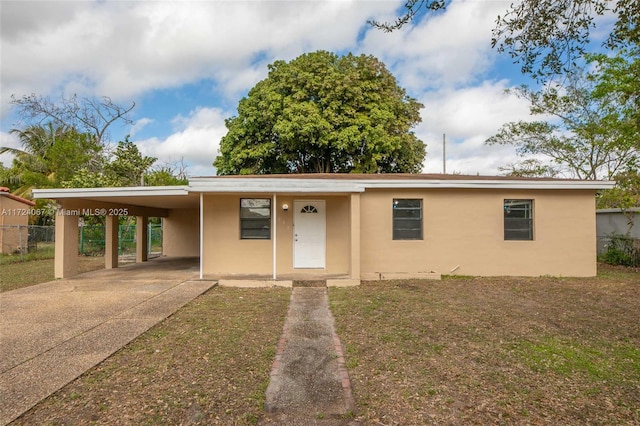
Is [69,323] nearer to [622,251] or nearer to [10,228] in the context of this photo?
[10,228]

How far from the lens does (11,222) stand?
15359mm

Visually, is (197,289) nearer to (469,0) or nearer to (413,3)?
(413,3)

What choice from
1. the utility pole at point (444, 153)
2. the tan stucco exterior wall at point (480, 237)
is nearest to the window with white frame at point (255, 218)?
the tan stucco exterior wall at point (480, 237)

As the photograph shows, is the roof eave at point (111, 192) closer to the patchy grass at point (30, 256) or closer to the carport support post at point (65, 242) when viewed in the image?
the carport support post at point (65, 242)

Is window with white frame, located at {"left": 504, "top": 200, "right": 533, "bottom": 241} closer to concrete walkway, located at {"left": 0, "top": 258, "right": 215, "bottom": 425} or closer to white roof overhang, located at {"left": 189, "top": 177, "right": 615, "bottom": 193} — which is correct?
white roof overhang, located at {"left": 189, "top": 177, "right": 615, "bottom": 193}

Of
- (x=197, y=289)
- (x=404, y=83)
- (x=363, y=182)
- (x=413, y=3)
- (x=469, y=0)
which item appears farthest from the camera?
(x=404, y=83)

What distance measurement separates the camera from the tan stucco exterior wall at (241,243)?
30.0 ft

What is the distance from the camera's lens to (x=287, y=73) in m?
17.3

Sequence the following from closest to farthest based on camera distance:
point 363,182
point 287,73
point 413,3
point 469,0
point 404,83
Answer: point 413,3, point 469,0, point 363,182, point 287,73, point 404,83

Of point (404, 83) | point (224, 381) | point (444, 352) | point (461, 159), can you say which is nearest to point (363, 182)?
point (444, 352)

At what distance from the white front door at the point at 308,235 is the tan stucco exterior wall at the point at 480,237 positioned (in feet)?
3.69

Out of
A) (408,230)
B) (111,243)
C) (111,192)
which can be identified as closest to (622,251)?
(408,230)

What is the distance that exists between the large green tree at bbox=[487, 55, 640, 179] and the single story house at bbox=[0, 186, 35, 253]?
21.6 metres

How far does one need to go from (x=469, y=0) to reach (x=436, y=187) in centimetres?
501
